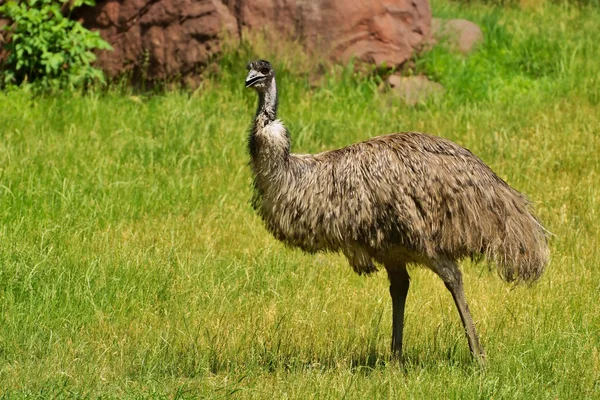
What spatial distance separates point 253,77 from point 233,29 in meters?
5.52

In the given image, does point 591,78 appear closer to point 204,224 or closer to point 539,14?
point 539,14

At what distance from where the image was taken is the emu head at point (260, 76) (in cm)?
637

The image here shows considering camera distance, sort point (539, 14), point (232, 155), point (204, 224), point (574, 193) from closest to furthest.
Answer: point (204, 224)
point (574, 193)
point (232, 155)
point (539, 14)

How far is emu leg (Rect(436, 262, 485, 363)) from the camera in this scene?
250 inches

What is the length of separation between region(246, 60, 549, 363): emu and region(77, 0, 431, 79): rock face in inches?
212

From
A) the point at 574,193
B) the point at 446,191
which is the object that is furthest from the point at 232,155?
the point at 446,191

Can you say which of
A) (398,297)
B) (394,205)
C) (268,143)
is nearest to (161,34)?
(268,143)

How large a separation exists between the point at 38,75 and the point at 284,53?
2.63m

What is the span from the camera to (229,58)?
457 inches

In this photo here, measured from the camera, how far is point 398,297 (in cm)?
677

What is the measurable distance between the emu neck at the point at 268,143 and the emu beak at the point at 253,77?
8cm

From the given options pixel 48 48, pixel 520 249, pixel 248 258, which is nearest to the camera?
pixel 520 249

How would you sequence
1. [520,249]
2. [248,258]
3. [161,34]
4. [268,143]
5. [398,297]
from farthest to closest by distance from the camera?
[161,34] < [248,258] < [398,297] < [520,249] < [268,143]

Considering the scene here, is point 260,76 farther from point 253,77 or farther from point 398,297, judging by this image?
point 398,297
